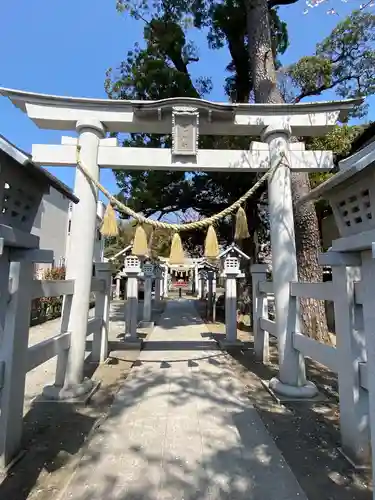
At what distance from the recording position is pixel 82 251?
421cm

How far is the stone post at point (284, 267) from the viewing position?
4004 millimetres

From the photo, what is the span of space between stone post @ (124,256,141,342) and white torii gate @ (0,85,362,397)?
3132 mm

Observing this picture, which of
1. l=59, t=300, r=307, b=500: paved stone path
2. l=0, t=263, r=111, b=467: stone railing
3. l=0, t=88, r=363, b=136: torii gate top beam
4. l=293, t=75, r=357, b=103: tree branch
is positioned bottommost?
l=59, t=300, r=307, b=500: paved stone path

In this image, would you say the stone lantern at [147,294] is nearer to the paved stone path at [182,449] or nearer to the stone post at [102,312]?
the stone post at [102,312]

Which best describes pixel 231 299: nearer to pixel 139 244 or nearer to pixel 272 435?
pixel 139 244

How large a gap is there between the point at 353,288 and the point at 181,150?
2.85 m

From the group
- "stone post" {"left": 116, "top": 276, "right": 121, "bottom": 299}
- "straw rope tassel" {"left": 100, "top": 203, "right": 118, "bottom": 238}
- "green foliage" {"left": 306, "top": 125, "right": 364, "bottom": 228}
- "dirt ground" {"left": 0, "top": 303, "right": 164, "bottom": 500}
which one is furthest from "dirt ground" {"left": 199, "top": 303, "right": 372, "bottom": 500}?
"stone post" {"left": 116, "top": 276, "right": 121, "bottom": 299}

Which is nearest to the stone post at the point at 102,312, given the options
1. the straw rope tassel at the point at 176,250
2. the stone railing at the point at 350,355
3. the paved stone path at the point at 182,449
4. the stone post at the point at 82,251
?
the paved stone path at the point at 182,449

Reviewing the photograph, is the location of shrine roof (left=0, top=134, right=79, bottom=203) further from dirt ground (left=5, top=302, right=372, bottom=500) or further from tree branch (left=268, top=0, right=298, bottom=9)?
tree branch (left=268, top=0, right=298, bottom=9)

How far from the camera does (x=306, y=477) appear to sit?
7.79 feet

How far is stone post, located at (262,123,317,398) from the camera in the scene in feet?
13.1

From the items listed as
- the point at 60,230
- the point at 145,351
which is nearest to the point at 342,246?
the point at 145,351

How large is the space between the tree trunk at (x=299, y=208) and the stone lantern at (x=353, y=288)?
3.73 m

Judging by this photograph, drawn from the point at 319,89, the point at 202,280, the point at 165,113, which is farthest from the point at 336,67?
the point at 202,280
